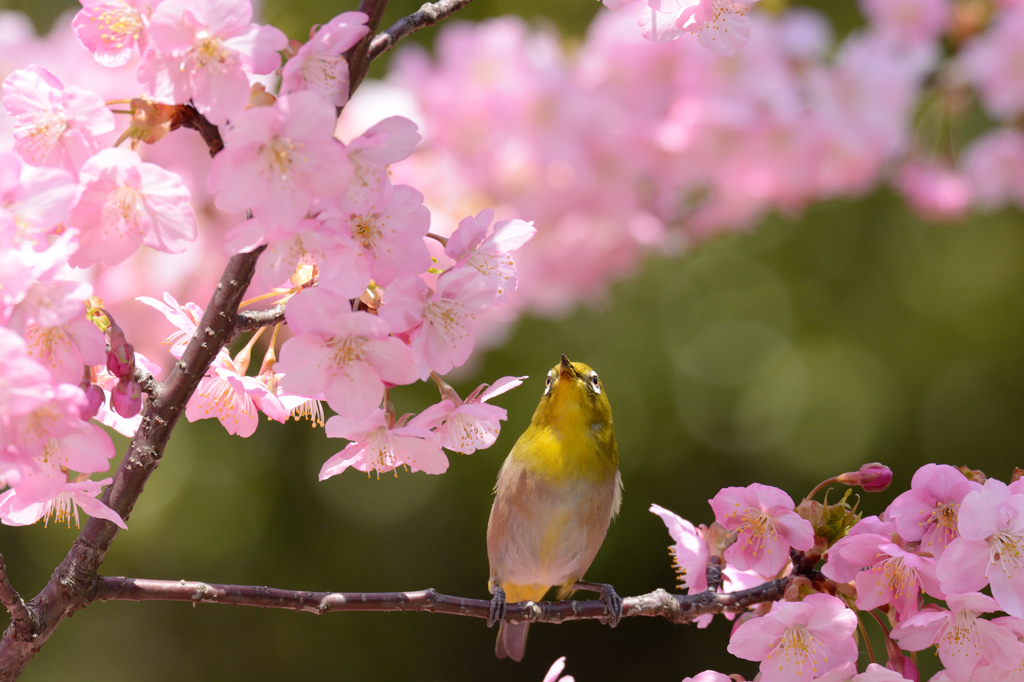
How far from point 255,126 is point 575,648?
15.3 feet

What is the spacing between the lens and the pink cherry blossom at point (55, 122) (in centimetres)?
71

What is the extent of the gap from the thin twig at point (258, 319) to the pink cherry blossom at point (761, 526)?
1.76 feet

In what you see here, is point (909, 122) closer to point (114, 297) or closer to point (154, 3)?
point (114, 297)

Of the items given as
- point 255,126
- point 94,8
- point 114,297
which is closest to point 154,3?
point 94,8

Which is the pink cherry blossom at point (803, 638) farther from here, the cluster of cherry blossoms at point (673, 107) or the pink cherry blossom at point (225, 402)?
the cluster of cherry blossoms at point (673, 107)

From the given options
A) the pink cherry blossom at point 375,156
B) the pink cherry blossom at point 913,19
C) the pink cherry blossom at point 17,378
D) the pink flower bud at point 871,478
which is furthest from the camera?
the pink cherry blossom at point 913,19

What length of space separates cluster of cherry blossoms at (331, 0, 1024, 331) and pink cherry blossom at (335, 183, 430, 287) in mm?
1980

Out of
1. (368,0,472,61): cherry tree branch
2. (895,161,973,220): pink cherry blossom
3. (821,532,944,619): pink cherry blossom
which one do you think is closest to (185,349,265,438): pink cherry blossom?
(368,0,472,61): cherry tree branch

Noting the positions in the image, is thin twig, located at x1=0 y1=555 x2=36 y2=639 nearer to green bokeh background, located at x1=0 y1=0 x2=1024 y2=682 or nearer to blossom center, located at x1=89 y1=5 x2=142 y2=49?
blossom center, located at x1=89 y1=5 x2=142 y2=49

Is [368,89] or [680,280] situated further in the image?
[680,280]

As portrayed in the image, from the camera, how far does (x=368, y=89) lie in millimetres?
2930

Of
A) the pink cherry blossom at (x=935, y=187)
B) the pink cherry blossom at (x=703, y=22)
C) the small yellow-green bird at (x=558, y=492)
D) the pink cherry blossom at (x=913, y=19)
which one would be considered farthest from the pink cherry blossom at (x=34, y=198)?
the pink cherry blossom at (x=935, y=187)

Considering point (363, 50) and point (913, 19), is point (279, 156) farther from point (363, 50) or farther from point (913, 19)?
point (913, 19)

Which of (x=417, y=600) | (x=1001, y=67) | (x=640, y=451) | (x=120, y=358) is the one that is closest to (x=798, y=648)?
(x=417, y=600)
